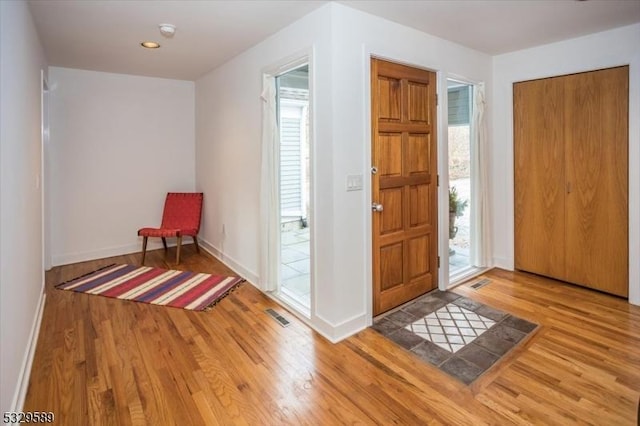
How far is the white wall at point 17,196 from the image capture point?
71.1 inches

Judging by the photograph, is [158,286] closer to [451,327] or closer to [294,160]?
[451,327]

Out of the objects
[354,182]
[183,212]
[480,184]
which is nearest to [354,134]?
[354,182]

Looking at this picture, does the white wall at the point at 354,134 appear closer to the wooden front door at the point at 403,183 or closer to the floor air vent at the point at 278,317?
the wooden front door at the point at 403,183

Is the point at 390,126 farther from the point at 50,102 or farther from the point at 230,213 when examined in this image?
the point at 50,102

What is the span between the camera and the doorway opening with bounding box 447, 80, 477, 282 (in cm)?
412

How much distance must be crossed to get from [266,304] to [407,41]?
8.56ft

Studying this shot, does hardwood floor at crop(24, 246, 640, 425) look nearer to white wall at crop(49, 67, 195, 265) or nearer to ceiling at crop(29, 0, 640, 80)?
white wall at crop(49, 67, 195, 265)

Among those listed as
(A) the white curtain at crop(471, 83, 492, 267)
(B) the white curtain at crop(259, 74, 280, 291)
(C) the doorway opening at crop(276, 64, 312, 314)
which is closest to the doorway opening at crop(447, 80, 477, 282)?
(A) the white curtain at crop(471, 83, 492, 267)

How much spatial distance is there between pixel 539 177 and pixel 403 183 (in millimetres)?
1764

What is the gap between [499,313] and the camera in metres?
3.09

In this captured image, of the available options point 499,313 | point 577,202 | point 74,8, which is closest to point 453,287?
point 499,313

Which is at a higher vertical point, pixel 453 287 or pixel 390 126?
pixel 390 126

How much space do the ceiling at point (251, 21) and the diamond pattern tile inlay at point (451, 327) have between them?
7.90ft

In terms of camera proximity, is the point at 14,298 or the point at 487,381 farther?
the point at 487,381
